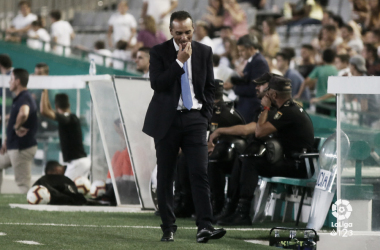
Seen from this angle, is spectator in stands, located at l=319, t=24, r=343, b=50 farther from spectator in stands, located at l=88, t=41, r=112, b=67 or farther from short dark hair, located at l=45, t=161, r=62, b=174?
short dark hair, located at l=45, t=161, r=62, b=174

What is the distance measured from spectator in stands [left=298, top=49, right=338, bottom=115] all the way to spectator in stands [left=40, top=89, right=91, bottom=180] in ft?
12.0

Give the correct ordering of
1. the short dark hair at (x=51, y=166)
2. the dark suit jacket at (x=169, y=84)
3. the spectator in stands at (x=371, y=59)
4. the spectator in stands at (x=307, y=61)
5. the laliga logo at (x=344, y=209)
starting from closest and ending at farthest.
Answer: the laliga logo at (x=344, y=209)
the dark suit jacket at (x=169, y=84)
the spectator in stands at (x=371, y=59)
the short dark hair at (x=51, y=166)
the spectator in stands at (x=307, y=61)

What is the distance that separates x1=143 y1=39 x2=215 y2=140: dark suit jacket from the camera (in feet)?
18.4

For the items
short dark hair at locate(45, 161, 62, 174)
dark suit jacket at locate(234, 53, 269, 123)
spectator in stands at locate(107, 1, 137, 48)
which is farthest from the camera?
spectator in stands at locate(107, 1, 137, 48)

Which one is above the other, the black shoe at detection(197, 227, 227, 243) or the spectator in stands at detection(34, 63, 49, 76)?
the spectator in stands at detection(34, 63, 49, 76)

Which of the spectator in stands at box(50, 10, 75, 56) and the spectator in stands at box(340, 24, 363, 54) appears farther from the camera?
the spectator in stands at box(50, 10, 75, 56)

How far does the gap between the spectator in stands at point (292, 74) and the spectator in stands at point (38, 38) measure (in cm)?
680

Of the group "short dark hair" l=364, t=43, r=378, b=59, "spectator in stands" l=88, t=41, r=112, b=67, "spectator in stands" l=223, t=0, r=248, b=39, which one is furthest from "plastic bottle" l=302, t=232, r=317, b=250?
"spectator in stands" l=88, t=41, r=112, b=67

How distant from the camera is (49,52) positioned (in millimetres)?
17156

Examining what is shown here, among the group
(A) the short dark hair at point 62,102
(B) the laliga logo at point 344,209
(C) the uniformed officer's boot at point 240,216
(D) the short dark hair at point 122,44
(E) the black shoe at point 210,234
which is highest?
(D) the short dark hair at point 122,44

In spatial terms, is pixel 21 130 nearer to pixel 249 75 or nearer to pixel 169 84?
pixel 249 75

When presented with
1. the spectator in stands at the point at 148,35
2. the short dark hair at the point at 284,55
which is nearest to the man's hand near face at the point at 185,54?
the short dark hair at the point at 284,55

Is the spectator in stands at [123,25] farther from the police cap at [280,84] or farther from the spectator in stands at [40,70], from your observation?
the police cap at [280,84]

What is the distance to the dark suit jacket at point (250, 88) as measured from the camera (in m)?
9.42
